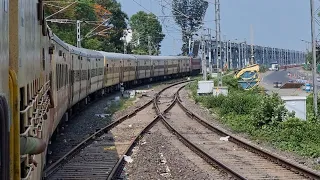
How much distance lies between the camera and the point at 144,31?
102 m

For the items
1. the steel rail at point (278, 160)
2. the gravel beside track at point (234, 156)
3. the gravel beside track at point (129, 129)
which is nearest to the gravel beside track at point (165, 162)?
the gravel beside track at point (129, 129)

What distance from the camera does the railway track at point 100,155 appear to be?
36.9ft

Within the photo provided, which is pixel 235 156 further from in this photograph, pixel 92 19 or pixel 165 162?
pixel 92 19

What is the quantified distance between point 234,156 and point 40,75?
25.3 ft

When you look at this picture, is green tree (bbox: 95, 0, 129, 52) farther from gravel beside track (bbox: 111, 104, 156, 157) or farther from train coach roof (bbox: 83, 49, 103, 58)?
gravel beside track (bbox: 111, 104, 156, 157)

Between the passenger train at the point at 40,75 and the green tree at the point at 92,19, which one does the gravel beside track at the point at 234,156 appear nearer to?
the passenger train at the point at 40,75

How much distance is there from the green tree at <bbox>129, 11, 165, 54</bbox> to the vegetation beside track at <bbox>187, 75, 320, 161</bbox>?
239 ft

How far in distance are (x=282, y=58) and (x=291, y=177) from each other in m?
179

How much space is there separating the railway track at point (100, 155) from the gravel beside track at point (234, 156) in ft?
5.47

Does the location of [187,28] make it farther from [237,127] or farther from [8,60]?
[8,60]

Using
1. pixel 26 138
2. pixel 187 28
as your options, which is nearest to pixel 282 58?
pixel 187 28

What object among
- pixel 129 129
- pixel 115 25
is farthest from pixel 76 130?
pixel 115 25

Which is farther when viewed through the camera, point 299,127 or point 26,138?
point 299,127

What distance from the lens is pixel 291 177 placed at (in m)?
11.0
